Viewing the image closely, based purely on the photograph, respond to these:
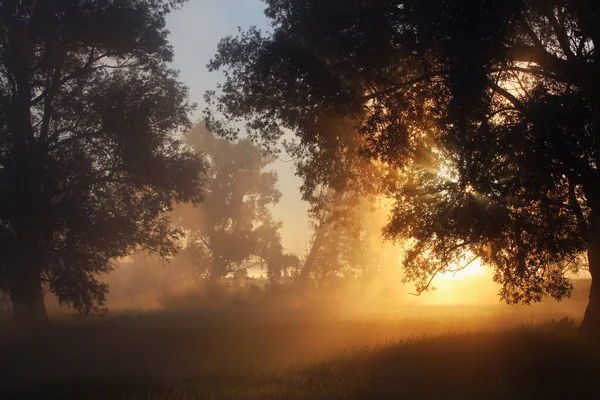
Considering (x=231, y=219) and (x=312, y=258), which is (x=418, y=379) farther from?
(x=231, y=219)

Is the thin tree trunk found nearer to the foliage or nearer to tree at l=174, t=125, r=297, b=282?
tree at l=174, t=125, r=297, b=282

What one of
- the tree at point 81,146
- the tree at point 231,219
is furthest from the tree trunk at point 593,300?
the tree at point 231,219

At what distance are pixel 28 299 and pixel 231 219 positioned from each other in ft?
147

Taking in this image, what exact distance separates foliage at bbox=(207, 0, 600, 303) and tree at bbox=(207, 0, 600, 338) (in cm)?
4

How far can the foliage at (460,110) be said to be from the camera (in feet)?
46.4

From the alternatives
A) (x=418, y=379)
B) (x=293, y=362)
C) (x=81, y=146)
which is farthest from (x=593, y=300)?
(x=81, y=146)

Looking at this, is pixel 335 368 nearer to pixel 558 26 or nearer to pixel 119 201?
pixel 558 26

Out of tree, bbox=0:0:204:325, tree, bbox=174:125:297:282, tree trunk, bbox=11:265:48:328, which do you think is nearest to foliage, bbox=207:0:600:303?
tree, bbox=0:0:204:325

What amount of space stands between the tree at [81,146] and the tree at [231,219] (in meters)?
35.6

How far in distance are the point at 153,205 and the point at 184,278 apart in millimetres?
41655

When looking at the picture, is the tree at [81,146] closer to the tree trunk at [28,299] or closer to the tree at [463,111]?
the tree trunk at [28,299]

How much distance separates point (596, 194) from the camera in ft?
49.0

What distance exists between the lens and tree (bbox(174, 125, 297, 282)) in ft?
218

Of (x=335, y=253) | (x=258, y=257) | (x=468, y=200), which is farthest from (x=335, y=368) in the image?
(x=258, y=257)
